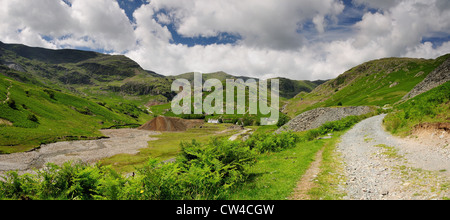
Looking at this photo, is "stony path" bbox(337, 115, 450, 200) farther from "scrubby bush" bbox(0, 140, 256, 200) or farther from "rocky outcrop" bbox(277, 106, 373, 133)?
"rocky outcrop" bbox(277, 106, 373, 133)

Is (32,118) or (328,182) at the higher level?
(32,118)

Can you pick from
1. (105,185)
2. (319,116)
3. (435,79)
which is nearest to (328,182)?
(105,185)

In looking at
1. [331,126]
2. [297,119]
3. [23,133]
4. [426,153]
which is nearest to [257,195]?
[426,153]

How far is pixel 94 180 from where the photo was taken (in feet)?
29.8

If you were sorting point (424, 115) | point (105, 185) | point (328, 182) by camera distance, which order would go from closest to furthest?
point (105, 185) → point (328, 182) → point (424, 115)

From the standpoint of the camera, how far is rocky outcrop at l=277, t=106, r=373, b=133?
182 feet

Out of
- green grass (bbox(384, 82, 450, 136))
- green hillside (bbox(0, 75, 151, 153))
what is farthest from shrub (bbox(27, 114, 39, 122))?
green grass (bbox(384, 82, 450, 136))

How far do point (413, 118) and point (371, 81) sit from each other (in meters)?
196

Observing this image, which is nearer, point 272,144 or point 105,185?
point 105,185

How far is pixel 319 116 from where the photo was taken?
190 feet

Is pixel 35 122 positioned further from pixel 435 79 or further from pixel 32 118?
pixel 435 79

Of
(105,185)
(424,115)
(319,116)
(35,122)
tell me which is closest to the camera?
(105,185)

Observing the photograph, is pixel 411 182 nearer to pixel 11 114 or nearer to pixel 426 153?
pixel 426 153
